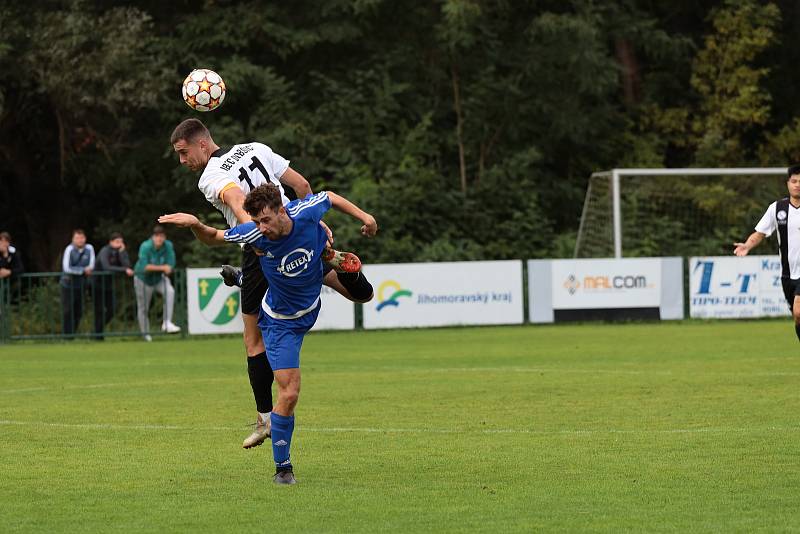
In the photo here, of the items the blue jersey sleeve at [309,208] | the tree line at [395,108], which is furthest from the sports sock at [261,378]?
the tree line at [395,108]

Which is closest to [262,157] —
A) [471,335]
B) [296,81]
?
[471,335]

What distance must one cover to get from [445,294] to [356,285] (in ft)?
57.2

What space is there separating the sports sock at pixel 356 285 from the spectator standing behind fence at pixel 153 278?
16202 millimetres

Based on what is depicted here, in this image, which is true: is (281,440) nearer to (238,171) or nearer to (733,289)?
(238,171)

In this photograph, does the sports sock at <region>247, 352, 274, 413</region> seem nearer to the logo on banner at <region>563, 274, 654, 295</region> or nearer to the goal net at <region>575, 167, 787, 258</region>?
the logo on banner at <region>563, 274, 654, 295</region>

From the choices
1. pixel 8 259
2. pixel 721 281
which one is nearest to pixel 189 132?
pixel 8 259

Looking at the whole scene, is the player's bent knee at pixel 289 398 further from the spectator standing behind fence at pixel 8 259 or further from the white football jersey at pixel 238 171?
the spectator standing behind fence at pixel 8 259

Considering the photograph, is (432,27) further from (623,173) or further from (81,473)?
(81,473)

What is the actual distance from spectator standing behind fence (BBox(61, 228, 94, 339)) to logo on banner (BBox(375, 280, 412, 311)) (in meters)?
5.29

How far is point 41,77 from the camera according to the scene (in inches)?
1314

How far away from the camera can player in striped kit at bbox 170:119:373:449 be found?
31.1 feet

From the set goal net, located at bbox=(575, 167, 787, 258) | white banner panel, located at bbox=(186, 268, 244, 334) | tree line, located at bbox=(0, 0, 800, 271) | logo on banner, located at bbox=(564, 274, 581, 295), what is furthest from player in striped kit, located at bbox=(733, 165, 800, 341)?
tree line, located at bbox=(0, 0, 800, 271)

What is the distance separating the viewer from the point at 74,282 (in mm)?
25781

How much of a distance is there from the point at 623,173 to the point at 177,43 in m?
13.2
